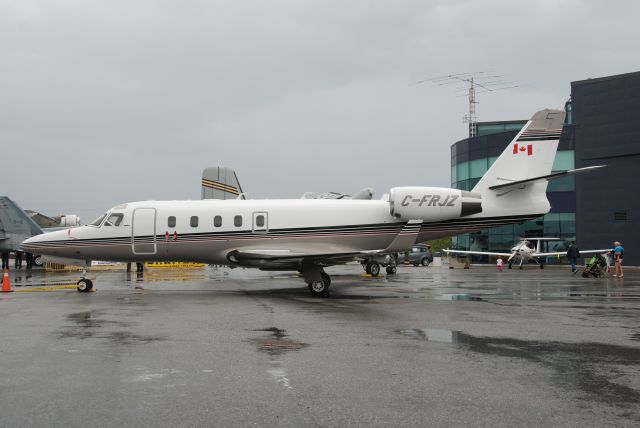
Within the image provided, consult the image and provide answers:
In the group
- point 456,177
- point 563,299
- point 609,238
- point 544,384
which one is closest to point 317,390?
point 544,384

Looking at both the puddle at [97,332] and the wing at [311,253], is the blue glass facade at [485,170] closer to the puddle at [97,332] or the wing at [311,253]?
the wing at [311,253]

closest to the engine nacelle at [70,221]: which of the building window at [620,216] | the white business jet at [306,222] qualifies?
the white business jet at [306,222]

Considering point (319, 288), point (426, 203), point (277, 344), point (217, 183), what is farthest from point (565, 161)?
point (277, 344)

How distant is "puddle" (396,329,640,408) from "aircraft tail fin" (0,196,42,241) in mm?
34207

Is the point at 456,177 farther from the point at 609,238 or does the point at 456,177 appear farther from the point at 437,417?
the point at 437,417

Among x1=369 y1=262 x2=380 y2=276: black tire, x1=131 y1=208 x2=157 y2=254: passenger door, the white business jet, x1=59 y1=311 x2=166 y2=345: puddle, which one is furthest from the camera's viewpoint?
x1=369 y1=262 x2=380 y2=276: black tire

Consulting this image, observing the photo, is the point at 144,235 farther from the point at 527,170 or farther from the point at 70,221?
the point at 70,221

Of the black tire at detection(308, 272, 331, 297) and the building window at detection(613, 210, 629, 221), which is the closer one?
the black tire at detection(308, 272, 331, 297)

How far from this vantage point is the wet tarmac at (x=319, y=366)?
16.5 feet

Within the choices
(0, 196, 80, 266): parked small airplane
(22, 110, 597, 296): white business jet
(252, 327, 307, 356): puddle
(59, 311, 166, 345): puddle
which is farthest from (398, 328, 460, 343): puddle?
(0, 196, 80, 266): parked small airplane

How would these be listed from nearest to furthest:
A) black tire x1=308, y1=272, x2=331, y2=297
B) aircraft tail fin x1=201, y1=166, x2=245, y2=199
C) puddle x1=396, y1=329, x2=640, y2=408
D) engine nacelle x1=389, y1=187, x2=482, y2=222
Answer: puddle x1=396, y1=329, x2=640, y2=408 < black tire x1=308, y1=272, x2=331, y2=297 < engine nacelle x1=389, y1=187, x2=482, y2=222 < aircraft tail fin x1=201, y1=166, x2=245, y2=199

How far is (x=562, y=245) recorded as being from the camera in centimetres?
5134

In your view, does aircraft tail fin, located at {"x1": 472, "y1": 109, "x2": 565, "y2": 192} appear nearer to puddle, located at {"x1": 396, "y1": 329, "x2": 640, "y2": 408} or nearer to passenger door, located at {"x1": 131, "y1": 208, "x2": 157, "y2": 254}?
puddle, located at {"x1": 396, "y1": 329, "x2": 640, "y2": 408}

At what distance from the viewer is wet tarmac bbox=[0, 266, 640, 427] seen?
16.5 feet
